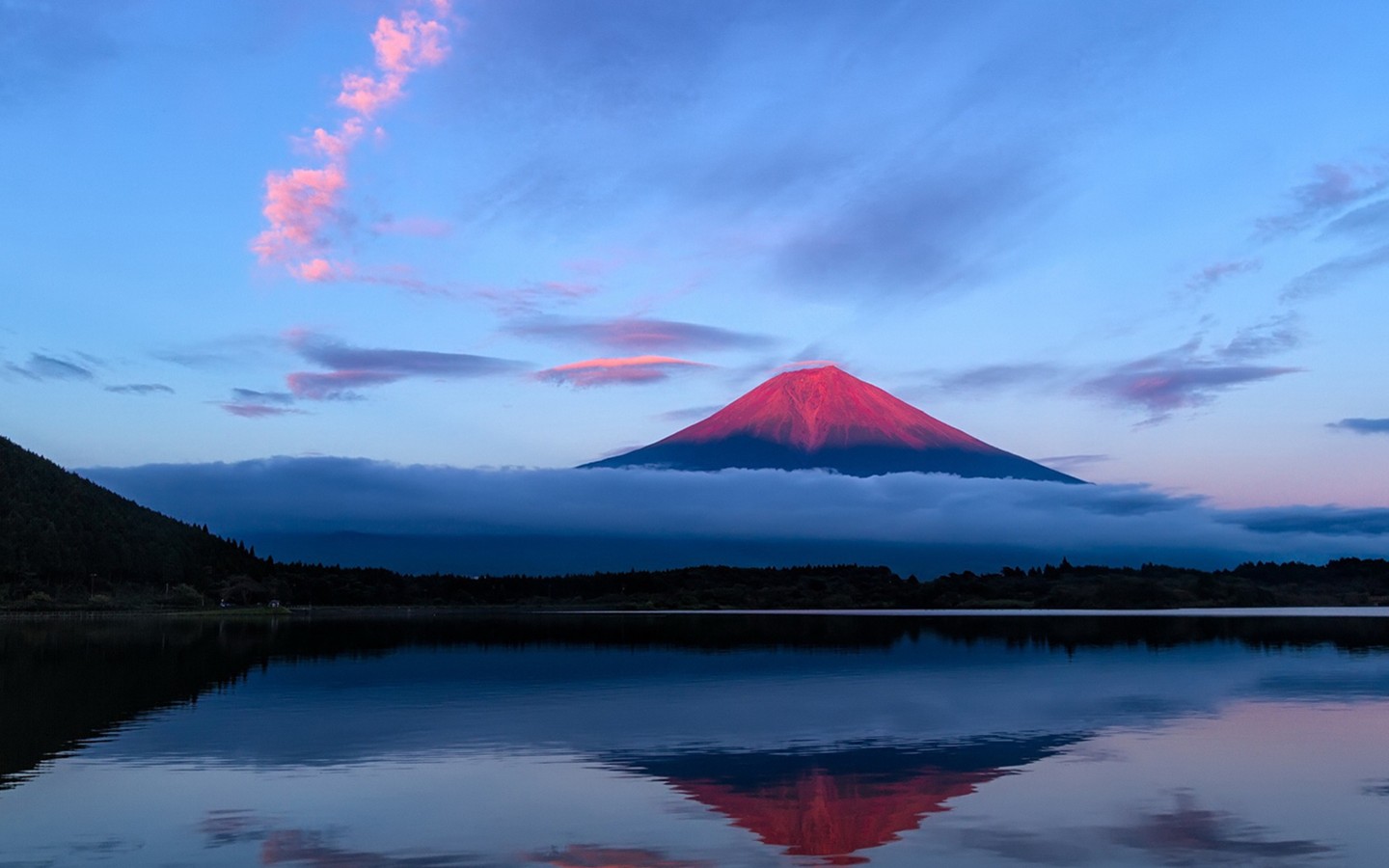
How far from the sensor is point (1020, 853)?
21.1m

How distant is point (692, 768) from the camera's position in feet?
104

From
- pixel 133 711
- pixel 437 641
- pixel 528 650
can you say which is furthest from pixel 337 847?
pixel 437 641

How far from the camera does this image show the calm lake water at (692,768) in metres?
21.9

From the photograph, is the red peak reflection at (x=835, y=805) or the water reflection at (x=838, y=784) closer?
the red peak reflection at (x=835, y=805)

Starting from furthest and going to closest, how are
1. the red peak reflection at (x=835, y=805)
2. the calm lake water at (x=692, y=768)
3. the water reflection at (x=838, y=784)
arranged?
the water reflection at (x=838, y=784) → the red peak reflection at (x=835, y=805) → the calm lake water at (x=692, y=768)

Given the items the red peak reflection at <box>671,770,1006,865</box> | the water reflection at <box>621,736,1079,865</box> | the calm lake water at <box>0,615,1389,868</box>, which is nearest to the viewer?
the calm lake water at <box>0,615,1389,868</box>

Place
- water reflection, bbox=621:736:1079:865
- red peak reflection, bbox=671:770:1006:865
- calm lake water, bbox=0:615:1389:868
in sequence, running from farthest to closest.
Answer: 1. water reflection, bbox=621:736:1079:865
2. red peak reflection, bbox=671:770:1006:865
3. calm lake water, bbox=0:615:1389:868

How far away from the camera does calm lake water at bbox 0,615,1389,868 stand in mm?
21938

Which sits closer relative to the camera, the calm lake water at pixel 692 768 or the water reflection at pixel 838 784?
the calm lake water at pixel 692 768

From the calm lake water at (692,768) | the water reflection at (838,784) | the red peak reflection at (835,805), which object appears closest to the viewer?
the calm lake water at (692,768)

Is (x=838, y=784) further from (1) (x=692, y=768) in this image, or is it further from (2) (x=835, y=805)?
(1) (x=692, y=768)

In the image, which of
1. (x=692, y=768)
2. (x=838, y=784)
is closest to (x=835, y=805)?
(x=838, y=784)

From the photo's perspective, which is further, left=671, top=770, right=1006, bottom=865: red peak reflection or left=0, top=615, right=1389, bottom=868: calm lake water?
left=671, top=770, right=1006, bottom=865: red peak reflection

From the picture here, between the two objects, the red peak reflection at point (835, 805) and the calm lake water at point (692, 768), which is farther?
the red peak reflection at point (835, 805)
